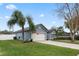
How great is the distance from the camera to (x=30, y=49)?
6738mm

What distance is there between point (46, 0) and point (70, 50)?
1079 millimetres

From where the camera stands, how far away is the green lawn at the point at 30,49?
21.8 ft

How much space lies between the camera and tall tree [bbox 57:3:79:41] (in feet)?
22.1

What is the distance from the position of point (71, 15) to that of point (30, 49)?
103cm

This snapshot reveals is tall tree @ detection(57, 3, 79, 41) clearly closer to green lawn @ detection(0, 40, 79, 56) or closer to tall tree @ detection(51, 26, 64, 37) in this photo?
tall tree @ detection(51, 26, 64, 37)

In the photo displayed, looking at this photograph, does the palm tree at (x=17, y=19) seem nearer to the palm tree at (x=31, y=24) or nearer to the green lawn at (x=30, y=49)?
the palm tree at (x=31, y=24)

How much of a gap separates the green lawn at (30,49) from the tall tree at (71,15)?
1.14 ft

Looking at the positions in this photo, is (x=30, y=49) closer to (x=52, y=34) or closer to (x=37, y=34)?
(x=37, y=34)

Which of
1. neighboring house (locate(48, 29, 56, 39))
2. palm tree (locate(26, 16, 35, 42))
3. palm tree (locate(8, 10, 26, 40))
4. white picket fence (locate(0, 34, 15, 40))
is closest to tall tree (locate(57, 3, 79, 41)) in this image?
neighboring house (locate(48, 29, 56, 39))

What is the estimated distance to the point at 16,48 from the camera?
6.78m

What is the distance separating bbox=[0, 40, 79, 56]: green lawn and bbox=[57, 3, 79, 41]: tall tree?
347mm

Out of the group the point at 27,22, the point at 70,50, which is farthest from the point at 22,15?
the point at 70,50

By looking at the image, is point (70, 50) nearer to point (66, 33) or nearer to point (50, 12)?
point (66, 33)

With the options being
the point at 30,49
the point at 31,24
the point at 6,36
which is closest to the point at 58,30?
the point at 31,24
